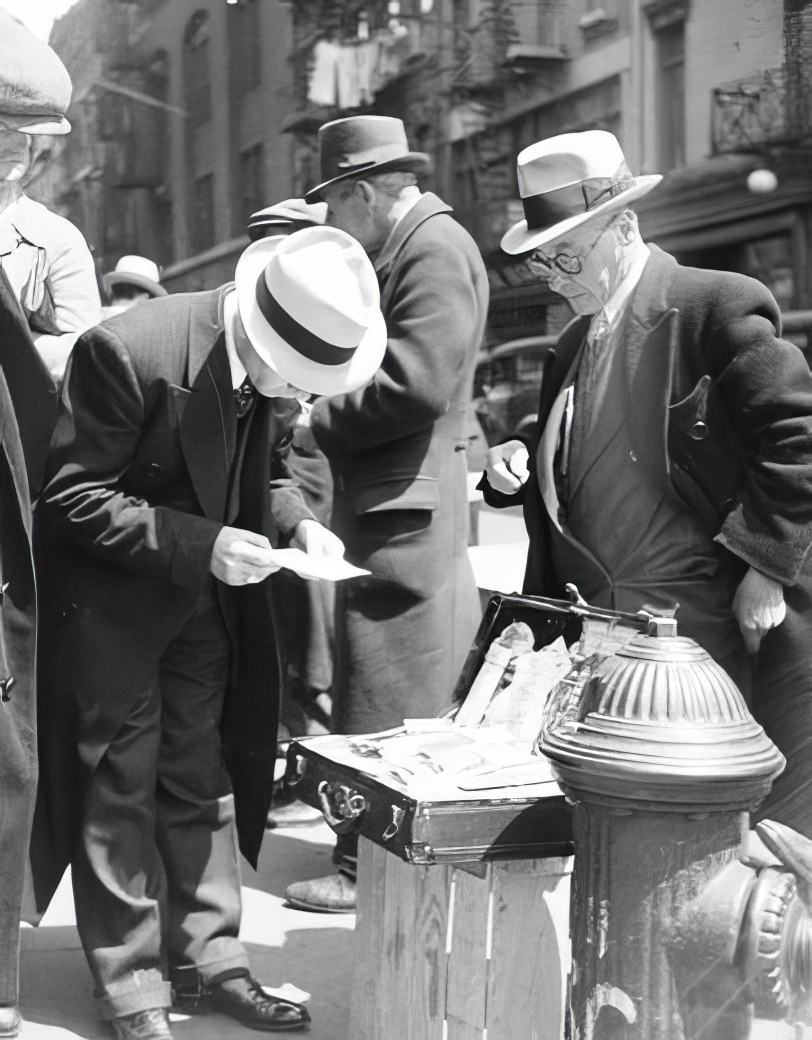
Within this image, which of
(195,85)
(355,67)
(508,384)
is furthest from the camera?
(508,384)

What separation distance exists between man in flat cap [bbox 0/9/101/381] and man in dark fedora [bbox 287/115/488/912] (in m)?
0.78

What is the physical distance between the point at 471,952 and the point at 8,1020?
3.51ft

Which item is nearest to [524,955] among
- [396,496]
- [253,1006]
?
[253,1006]

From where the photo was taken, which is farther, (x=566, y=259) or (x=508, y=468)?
(x=508, y=468)

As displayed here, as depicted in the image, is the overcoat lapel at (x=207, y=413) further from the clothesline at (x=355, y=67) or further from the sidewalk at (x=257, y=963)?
the clothesline at (x=355, y=67)

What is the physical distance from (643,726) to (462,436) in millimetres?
2049

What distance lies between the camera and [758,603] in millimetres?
3254

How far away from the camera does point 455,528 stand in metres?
4.41

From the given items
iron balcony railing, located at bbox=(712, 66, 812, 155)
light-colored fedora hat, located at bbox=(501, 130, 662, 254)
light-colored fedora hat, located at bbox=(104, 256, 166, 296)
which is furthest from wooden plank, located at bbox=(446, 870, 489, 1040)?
iron balcony railing, located at bbox=(712, 66, 812, 155)

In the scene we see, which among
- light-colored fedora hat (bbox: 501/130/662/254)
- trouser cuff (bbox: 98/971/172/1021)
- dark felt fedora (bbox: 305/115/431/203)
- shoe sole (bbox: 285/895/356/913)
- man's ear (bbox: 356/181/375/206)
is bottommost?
shoe sole (bbox: 285/895/356/913)

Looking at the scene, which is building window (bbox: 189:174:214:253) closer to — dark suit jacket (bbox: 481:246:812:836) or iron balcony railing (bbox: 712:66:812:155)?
iron balcony railing (bbox: 712:66:812:155)

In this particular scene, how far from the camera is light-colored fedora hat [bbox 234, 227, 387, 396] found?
314cm

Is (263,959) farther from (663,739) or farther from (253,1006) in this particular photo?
(663,739)

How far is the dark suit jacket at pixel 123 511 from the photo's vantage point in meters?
3.20
